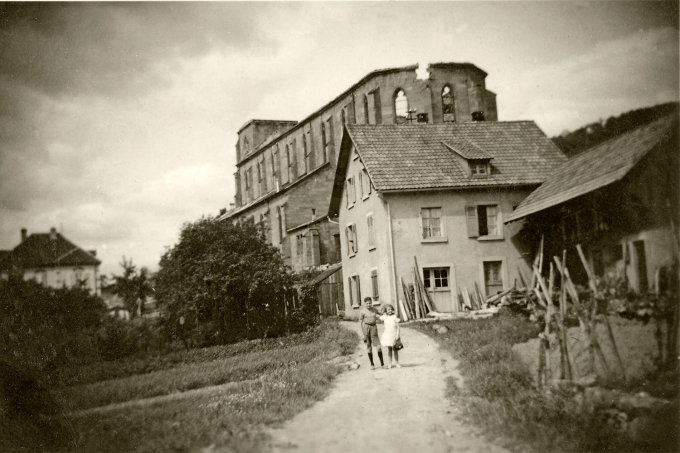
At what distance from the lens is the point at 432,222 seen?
2489 cm

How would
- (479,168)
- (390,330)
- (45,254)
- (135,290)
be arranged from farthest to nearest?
(479,168), (135,290), (390,330), (45,254)

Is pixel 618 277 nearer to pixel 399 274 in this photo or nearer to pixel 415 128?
pixel 399 274

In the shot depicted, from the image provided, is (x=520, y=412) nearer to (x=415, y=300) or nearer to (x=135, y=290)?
(x=415, y=300)

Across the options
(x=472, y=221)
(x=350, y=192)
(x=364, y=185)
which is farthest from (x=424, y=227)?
(x=350, y=192)

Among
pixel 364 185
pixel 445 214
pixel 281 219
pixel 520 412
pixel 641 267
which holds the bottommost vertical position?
pixel 520 412

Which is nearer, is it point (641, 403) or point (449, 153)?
point (641, 403)

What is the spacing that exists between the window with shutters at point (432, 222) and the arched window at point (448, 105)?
77.2 feet

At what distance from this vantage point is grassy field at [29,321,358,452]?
385 inches

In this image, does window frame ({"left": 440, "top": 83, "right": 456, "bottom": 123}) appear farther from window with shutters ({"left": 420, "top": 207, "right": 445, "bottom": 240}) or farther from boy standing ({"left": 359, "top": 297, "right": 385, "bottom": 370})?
boy standing ({"left": 359, "top": 297, "right": 385, "bottom": 370})

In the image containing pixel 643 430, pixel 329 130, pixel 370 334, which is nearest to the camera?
pixel 643 430

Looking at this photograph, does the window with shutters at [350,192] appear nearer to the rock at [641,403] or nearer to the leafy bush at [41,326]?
the leafy bush at [41,326]

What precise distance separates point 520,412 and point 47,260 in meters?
10.2

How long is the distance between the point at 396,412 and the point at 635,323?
440 cm

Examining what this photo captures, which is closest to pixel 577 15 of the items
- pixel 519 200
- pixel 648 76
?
pixel 648 76
